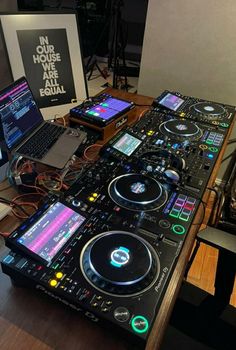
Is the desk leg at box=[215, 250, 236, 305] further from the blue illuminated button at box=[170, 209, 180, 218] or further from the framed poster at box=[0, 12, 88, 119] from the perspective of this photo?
the framed poster at box=[0, 12, 88, 119]

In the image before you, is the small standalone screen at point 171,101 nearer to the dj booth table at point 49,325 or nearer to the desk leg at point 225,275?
the desk leg at point 225,275

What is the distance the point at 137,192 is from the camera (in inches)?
34.7

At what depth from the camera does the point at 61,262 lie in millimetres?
667

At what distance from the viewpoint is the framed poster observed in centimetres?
127

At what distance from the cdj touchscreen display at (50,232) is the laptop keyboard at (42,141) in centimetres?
34

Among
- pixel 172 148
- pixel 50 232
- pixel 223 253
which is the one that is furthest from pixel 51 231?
pixel 172 148

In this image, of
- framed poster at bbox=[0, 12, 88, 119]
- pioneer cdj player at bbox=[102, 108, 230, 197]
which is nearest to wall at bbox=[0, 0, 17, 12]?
framed poster at bbox=[0, 12, 88, 119]

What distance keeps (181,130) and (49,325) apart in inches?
37.5

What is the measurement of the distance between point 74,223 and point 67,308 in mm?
208

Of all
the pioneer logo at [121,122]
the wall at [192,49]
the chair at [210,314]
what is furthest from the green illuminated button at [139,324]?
the wall at [192,49]

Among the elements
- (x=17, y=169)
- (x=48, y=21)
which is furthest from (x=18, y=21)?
(x=17, y=169)

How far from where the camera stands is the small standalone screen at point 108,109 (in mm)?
1324

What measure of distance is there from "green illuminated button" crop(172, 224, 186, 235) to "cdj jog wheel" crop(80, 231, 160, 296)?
0.34ft

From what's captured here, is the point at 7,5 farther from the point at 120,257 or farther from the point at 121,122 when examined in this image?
the point at 120,257
